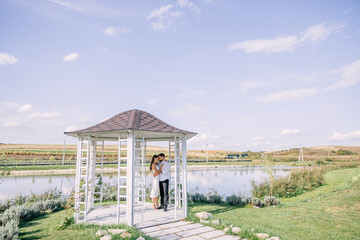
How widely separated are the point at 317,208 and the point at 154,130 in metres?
6.16

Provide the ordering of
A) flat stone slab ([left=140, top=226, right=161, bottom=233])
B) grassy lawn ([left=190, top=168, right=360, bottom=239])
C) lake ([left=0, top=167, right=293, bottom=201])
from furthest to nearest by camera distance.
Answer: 1. lake ([left=0, top=167, right=293, bottom=201])
2. grassy lawn ([left=190, top=168, right=360, bottom=239])
3. flat stone slab ([left=140, top=226, right=161, bottom=233])

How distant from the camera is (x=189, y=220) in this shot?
607 centimetres

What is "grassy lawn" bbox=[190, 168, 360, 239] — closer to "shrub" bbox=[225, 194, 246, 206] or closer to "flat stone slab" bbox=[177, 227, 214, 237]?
"shrub" bbox=[225, 194, 246, 206]

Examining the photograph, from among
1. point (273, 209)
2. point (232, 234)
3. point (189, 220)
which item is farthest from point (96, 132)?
point (273, 209)

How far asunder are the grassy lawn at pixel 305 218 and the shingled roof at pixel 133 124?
115 inches

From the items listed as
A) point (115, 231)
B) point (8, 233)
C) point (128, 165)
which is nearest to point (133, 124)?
point (128, 165)

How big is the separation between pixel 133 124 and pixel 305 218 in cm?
545

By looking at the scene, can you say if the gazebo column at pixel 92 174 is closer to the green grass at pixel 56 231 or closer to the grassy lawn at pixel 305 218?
the green grass at pixel 56 231

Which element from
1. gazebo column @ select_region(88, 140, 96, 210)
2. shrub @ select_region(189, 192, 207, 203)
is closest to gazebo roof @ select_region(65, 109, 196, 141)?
gazebo column @ select_region(88, 140, 96, 210)

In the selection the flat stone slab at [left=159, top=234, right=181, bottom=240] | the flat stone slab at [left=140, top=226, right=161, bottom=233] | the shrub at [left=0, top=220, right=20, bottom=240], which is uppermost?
the shrub at [left=0, top=220, right=20, bottom=240]

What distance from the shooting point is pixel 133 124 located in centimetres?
583

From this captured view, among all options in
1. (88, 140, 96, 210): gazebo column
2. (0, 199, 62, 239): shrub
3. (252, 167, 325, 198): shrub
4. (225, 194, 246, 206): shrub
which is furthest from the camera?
(252, 167, 325, 198): shrub

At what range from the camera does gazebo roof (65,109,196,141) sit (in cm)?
575

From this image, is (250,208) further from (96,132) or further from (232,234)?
(96,132)
